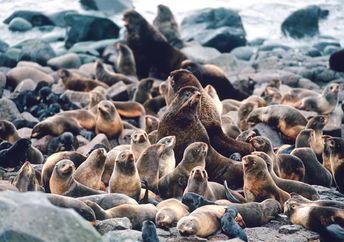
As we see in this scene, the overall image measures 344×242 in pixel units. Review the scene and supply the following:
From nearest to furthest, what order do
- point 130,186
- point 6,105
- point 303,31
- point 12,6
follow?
point 130,186 → point 6,105 → point 303,31 → point 12,6

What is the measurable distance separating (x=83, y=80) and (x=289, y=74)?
17.4 feet

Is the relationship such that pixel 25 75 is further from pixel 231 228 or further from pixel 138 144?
pixel 231 228

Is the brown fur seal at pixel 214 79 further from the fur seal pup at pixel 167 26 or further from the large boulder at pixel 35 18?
the large boulder at pixel 35 18

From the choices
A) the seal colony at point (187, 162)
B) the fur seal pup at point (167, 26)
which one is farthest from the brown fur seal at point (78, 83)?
the fur seal pup at point (167, 26)

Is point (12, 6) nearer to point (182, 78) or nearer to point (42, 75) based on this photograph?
point (42, 75)

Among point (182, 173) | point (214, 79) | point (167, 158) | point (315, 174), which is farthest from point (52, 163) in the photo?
point (214, 79)

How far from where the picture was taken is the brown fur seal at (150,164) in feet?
25.2

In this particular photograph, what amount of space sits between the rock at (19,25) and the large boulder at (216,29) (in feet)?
20.3

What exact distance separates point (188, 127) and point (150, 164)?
88 cm

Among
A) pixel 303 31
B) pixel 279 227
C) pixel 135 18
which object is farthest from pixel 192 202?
pixel 303 31

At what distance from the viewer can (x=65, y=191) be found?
724 cm

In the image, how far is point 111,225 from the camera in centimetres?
578

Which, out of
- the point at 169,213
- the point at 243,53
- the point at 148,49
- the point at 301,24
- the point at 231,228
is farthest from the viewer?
the point at 301,24

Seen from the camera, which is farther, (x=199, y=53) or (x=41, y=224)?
(x=199, y=53)
